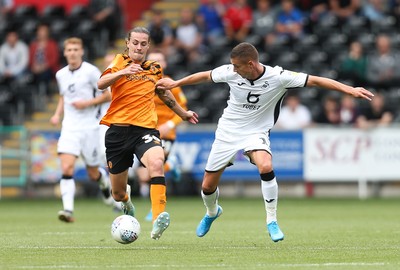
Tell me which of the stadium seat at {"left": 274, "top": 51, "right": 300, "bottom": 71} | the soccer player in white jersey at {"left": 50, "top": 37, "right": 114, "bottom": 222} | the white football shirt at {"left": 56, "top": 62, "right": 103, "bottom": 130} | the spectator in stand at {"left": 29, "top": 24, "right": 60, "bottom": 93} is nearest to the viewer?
the soccer player in white jersey at {"left": 50, "top": 37, "right": 114, "bottom": 222}

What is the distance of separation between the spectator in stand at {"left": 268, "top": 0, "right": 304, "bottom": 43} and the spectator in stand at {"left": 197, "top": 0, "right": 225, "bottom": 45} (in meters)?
1.72

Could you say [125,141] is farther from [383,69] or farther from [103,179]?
[383,69]

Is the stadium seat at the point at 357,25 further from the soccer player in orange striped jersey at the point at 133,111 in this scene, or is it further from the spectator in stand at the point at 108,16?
the soccer player in orange striped jersey at the point at 133,111

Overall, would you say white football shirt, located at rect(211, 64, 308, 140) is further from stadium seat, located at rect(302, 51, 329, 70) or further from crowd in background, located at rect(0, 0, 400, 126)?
stadium seat, located at rect(302, 51, 329, 70)

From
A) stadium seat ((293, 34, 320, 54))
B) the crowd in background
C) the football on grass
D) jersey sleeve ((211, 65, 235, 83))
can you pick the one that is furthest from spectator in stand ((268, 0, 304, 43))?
the football on grass

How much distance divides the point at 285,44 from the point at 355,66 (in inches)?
98.7

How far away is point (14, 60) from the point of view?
2794cm

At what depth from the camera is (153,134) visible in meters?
12.0

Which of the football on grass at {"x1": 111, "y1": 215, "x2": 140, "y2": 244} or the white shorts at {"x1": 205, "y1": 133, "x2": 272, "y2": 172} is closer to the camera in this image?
the football on grass at {"x1": 111, "y1": 215, "x2": 140, "y2": 244}

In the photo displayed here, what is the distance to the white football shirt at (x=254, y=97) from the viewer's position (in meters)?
11.9

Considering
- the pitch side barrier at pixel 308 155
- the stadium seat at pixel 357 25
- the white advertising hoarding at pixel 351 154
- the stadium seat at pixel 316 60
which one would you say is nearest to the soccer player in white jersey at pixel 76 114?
the pitch side barrier at pixel 308 155

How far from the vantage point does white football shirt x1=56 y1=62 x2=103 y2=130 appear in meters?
16.1

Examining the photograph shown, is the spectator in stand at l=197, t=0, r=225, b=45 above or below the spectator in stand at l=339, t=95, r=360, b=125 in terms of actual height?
above

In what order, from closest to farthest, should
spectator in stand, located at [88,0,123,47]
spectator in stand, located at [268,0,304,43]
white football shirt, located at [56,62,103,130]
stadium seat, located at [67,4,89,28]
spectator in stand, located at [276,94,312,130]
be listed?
1. white football shirt, located at [56,62,103,130]
2. spectator in stand, located at [276,94,312,130]
3. spectator in stand, located at [268,0,304,43]
4. spectator in stand, located at [88,0,123,47]
5. stadium seat, located at [67,4,89,28]
